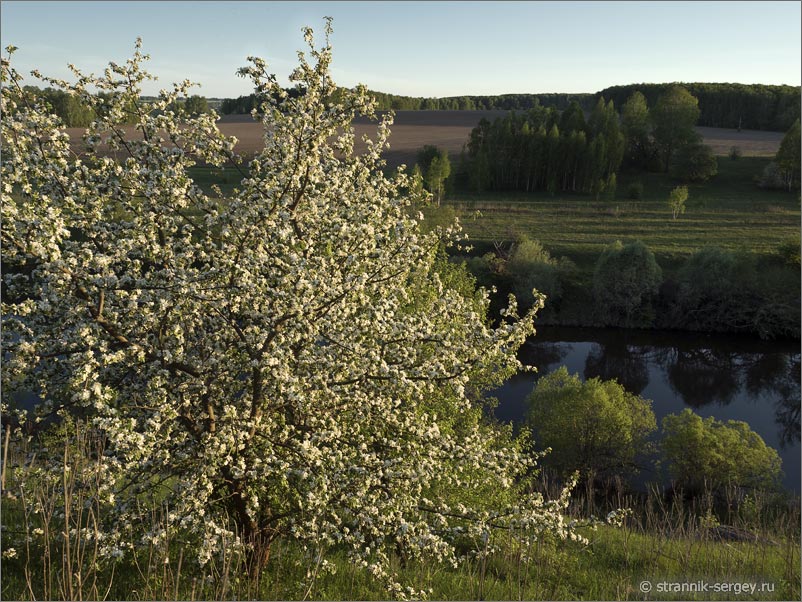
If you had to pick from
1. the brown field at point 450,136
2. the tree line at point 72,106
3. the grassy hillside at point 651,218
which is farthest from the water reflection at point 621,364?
the brown field at point 450,136

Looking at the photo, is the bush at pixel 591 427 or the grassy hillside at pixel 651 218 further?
the grassy hillside at pixel 651 218

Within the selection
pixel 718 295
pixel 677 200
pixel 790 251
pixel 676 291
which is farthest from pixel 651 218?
pixel 718 295

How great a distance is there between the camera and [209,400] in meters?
9.59

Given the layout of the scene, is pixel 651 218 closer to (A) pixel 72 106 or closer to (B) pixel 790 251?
(B) pixel 790 251

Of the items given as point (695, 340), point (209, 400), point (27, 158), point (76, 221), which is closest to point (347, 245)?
point (209, 400)

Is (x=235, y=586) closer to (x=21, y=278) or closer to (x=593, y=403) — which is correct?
(x=21, y=278)

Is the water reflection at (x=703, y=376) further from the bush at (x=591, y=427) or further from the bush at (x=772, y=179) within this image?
the bush at (x=772, y=179)

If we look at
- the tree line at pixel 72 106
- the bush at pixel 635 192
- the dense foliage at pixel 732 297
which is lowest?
the dense foliage at pixel 732 297

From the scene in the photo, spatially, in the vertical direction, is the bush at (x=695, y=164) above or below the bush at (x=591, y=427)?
above

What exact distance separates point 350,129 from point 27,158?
5.33 meters

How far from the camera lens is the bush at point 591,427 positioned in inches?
1255

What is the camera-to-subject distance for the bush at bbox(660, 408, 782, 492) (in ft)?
96.6

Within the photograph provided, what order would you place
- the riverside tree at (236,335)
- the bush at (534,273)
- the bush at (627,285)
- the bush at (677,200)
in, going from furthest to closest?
the bush at (677,200) → the bush at (534,273) → the bush at (627,285) → the riverside tree at (236,335)

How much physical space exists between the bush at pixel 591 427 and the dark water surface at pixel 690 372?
6.53 metres
